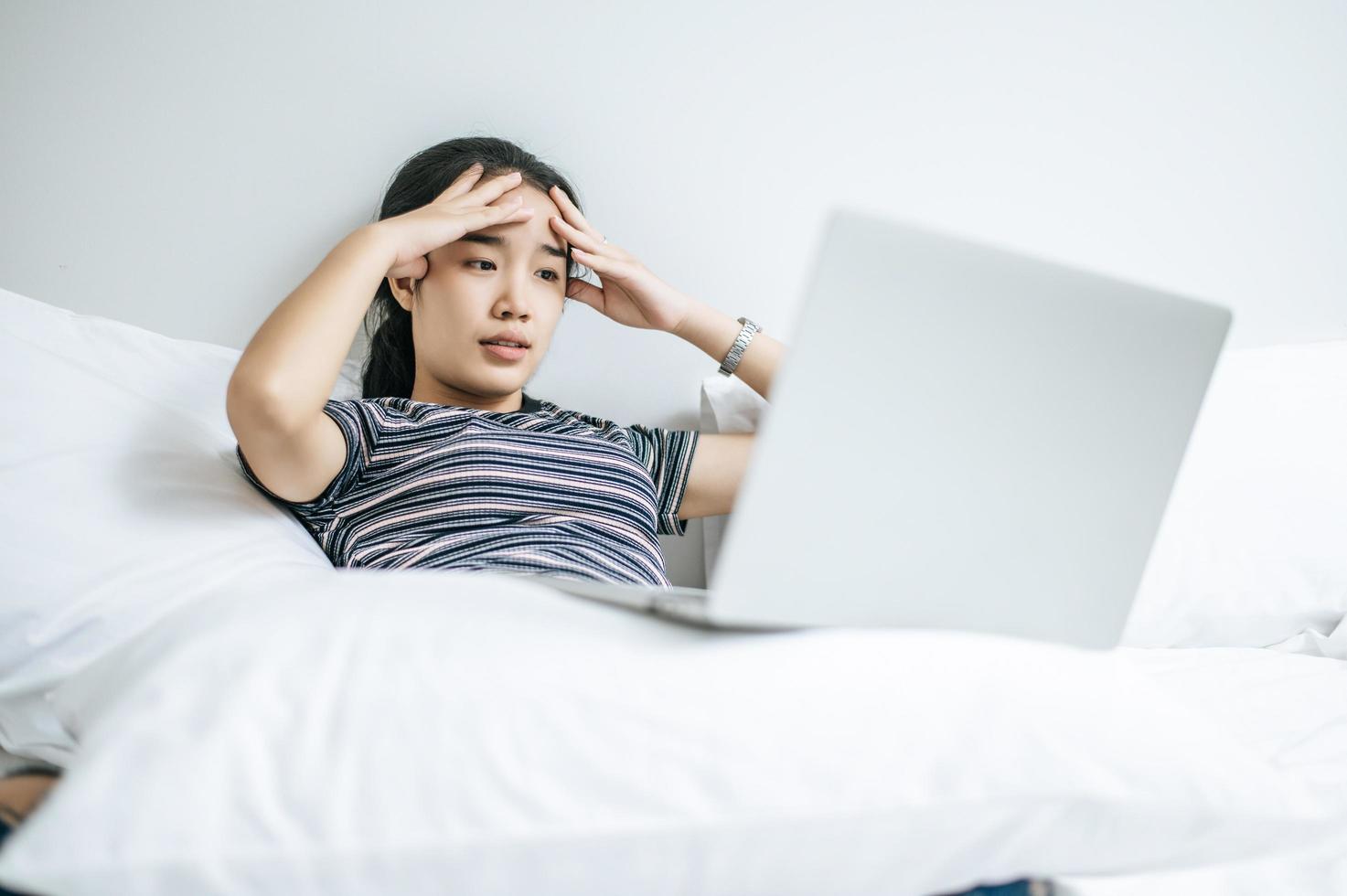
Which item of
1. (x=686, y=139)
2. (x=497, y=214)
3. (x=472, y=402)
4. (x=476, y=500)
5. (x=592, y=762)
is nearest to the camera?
(x=592, y=762)

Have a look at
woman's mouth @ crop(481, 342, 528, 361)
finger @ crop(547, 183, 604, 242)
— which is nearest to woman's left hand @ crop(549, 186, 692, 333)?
finger @ crop(547, 183, 604, 242)

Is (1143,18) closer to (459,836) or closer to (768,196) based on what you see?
(768,196)

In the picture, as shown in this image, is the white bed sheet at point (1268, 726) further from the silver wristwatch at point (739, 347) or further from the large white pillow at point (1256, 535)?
the silver wristwatch at point (739, 347)

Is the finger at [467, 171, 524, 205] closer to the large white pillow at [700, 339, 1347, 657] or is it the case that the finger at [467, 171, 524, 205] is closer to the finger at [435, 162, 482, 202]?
the finger at [435, 162, 482, 202]

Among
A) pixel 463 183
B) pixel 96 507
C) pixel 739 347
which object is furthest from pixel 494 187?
pixel 96 507

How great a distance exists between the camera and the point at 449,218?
3.32 ft

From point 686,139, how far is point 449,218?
45cm

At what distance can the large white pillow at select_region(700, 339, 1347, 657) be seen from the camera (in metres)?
1.11

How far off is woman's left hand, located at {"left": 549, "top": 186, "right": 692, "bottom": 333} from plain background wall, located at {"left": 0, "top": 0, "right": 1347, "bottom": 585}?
93 millimetres

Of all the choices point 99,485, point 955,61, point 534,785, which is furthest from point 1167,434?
point 955,61

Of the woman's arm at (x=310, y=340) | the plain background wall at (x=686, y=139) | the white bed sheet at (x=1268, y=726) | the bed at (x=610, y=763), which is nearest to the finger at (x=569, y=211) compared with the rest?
the plain background wall at (x=686, y=139)

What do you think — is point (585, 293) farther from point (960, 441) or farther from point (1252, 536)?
point (1252, 536)

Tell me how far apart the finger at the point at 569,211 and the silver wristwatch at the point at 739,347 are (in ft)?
0.77

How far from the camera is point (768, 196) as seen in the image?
1.34 meters
